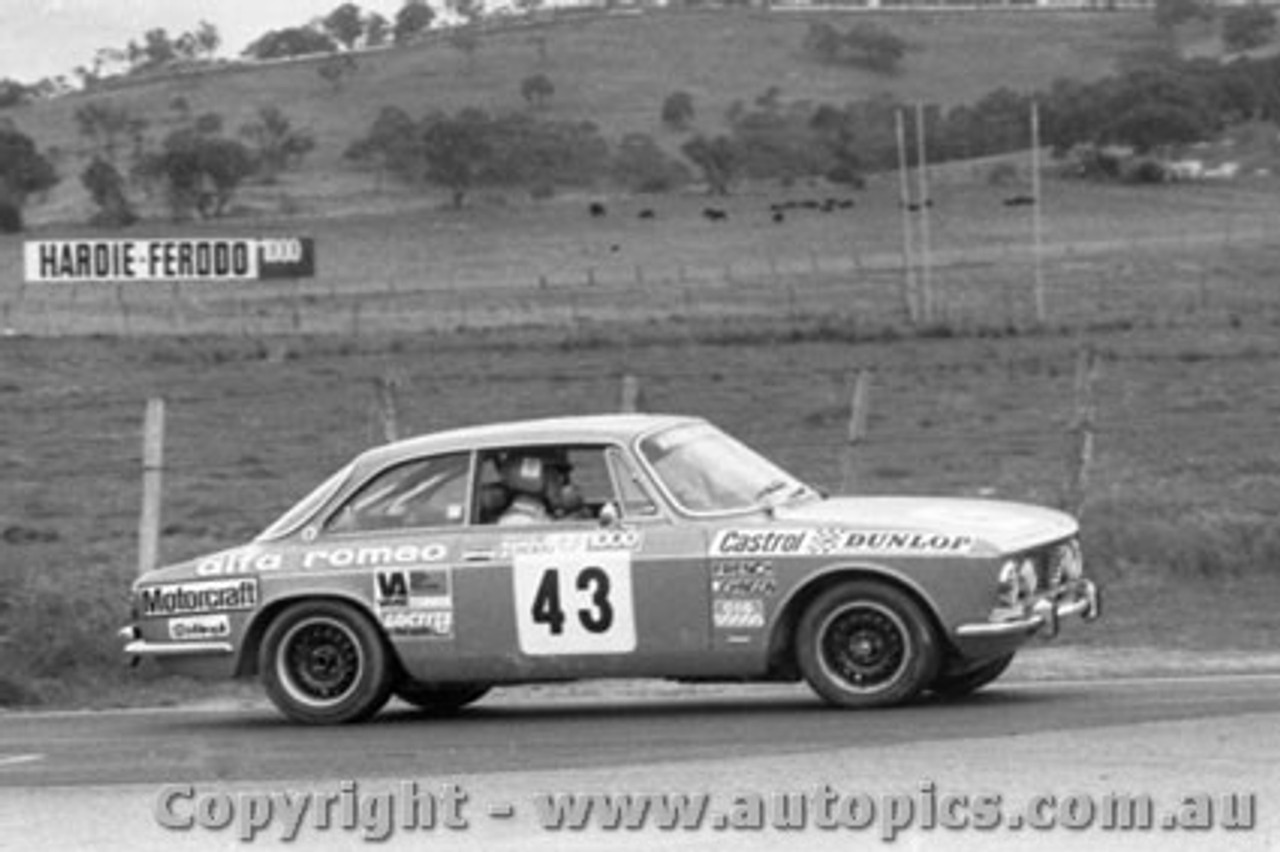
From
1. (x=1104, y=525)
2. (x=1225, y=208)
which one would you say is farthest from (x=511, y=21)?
(x=1104, y=525)

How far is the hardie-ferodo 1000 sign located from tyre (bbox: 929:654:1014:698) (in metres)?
51.3

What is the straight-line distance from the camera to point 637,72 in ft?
444

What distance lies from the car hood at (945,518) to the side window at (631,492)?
0.60 m

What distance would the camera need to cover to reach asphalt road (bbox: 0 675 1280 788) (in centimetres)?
1170

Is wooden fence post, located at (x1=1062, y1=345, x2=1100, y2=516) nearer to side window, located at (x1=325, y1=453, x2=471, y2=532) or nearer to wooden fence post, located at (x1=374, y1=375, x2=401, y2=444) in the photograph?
wooden fence post, located at (x1=374, y1=375, x2=401, y2=444)

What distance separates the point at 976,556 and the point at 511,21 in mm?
145419

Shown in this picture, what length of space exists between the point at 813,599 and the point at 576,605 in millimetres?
1102

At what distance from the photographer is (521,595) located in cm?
1320

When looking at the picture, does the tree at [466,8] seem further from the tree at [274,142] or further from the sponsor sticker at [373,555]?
the sponsor sticker at [373,555]

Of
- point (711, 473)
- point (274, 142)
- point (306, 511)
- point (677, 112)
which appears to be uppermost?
point (677, 112)

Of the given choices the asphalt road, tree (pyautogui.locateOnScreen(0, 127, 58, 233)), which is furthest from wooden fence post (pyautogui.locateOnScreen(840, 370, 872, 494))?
tree (pyautogui.locateOnScreen(0, 127, 58, 233))

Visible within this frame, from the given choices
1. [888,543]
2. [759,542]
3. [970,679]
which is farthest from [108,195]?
[888,543]

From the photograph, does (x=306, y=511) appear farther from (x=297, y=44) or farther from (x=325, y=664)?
(x=297, y=44)

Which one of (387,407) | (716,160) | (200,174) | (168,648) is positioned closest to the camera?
(168,648)
